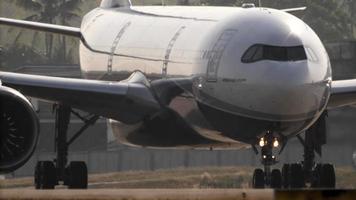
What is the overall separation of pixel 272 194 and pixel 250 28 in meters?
15.7

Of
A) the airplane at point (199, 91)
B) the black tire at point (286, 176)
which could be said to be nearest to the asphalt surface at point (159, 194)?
the airplane at point (199, 91)

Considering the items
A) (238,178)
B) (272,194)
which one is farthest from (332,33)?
(272,194)

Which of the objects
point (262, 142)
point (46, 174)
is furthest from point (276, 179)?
point (46, 174)

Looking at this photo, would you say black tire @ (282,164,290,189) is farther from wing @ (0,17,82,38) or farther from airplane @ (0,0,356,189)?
wing @ (0,17,82,38)

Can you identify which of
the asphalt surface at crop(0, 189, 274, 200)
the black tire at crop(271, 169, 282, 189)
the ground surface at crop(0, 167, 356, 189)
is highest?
the ground surface at crop(0, 167, 356, 189)

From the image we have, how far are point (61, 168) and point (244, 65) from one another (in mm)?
5114

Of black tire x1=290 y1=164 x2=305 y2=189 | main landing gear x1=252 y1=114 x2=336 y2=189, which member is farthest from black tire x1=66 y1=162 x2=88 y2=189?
black tire x1=290 y1=164 x2=305 y2=189

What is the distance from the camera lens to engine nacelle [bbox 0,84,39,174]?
22562 mm

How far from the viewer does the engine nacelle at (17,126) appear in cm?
2256

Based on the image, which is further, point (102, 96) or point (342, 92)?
point (342, 92)

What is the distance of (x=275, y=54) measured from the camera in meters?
24.3

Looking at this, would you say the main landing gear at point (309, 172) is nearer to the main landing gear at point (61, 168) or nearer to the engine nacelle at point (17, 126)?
the main landing gear at point (61, 168)

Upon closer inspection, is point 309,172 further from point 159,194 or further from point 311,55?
point 159,194

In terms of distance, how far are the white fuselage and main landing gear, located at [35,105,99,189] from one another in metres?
1.92
